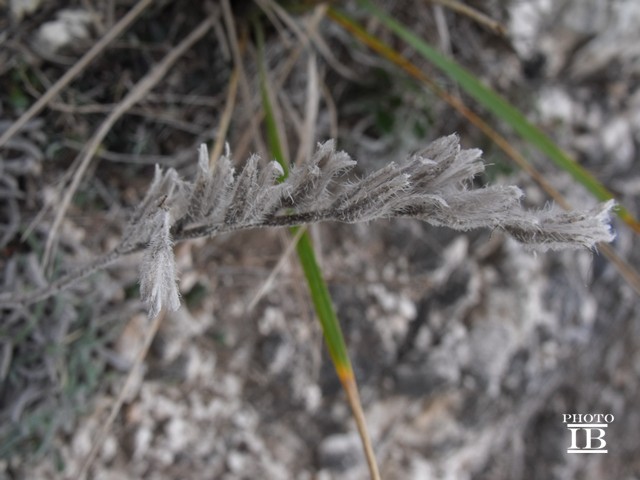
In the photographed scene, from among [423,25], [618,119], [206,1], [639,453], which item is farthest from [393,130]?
[639,453]

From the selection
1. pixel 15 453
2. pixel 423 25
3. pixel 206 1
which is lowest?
pixel 15 453

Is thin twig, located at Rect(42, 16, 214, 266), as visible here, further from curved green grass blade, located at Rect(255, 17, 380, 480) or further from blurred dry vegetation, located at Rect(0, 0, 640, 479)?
curved green grass blade, located at Rect(255, 17, 380, 480)

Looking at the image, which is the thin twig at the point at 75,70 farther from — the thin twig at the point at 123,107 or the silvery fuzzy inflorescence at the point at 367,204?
the silvery fuzzy inflorescence at the point at 367,204

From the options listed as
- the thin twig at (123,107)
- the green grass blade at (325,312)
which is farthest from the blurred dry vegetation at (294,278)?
the green grass blade at (325,312)

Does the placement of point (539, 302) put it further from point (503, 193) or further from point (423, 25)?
point (503, 193)

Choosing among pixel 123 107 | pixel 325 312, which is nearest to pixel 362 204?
pixel 325 312

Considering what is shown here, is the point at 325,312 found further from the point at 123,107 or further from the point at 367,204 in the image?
the point at 123,107
